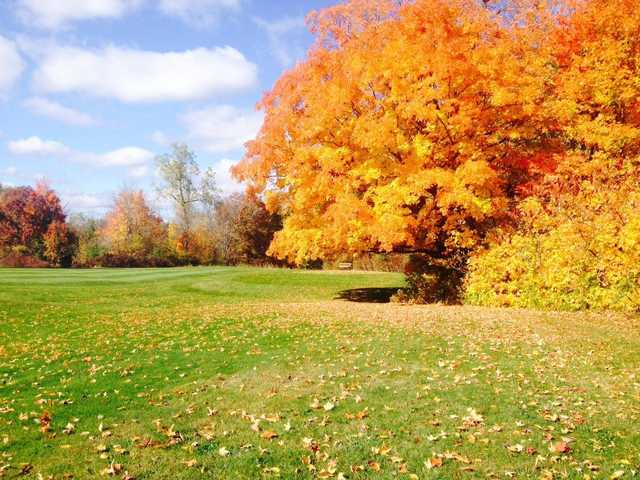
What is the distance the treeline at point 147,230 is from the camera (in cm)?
4997

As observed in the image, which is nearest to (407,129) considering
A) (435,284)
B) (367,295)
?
(435,284)

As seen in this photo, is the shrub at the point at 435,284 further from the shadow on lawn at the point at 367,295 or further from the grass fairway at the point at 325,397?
the grass fairway at the point at 325,397

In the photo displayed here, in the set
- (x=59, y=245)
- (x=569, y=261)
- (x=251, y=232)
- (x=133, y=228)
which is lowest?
(x=569, y=261)

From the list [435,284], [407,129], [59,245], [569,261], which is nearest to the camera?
[569,261]

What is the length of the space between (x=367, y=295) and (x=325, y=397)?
17541mm

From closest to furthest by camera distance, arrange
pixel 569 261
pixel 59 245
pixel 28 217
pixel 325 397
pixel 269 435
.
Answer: pixel 269 435
pixel 325 397
pixel 569 261
pixel 59 245
pixel 28 217

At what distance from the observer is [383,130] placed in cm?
1576

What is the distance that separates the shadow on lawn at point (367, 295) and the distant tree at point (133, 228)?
31900mm

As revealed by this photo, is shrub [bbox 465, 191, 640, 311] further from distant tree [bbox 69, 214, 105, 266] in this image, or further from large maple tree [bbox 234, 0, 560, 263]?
distant tree [bbox 69, 214, 105, 266]

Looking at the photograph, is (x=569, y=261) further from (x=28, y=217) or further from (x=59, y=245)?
(x=28, y=217)

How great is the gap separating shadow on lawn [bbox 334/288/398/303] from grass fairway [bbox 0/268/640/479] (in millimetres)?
8219

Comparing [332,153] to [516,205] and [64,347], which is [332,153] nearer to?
[516,205]

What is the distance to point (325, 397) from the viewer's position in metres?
7.25

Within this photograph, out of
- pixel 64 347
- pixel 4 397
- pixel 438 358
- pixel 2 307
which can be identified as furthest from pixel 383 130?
pixel 2 307
